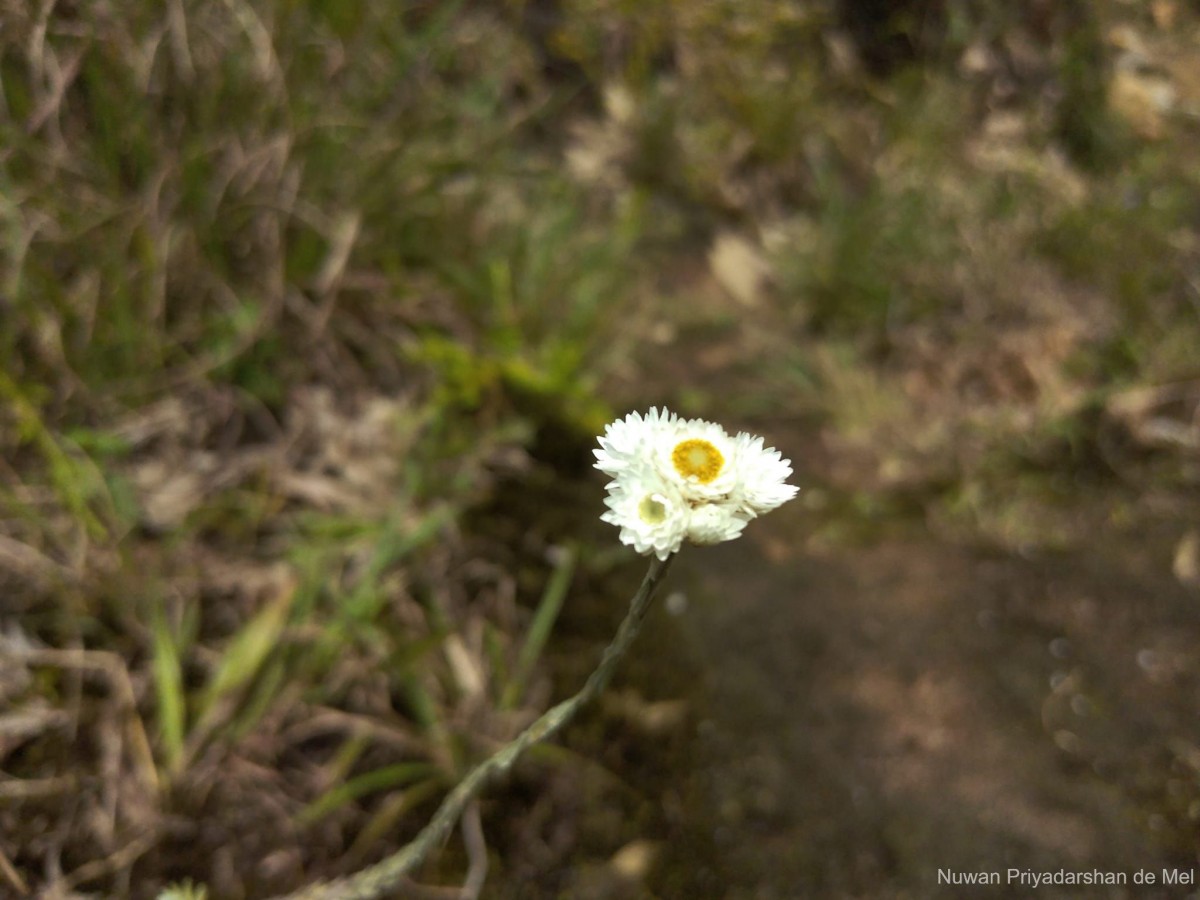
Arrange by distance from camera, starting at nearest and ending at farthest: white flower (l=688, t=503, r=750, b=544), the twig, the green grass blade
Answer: white flower (l=688, t=503, r=750, b=544) → the twig → the green grass blade

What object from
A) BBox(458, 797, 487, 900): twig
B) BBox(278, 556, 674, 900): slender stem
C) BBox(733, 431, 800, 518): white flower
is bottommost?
BBox(458, 797, 487, 900): twig

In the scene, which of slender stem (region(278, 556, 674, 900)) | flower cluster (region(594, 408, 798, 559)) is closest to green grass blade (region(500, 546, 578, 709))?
slender stem (region(278, 556, 674, 900))

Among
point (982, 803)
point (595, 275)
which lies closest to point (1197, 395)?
point (982, 803)

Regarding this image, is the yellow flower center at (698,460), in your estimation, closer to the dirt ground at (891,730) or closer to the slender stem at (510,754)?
the slender stem at (510,754)

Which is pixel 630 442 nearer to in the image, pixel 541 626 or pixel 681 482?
pixel 681 482

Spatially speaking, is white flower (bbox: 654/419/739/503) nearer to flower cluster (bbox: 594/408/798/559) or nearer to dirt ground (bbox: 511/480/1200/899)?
flower cluster (bbox: 594/408/798/559)

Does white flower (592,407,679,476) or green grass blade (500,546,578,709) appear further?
green grass blade (500,546,578,709)

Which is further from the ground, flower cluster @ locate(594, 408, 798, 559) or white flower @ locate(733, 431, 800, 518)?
flower cluster @ locate(594, 408, 798, 559)
